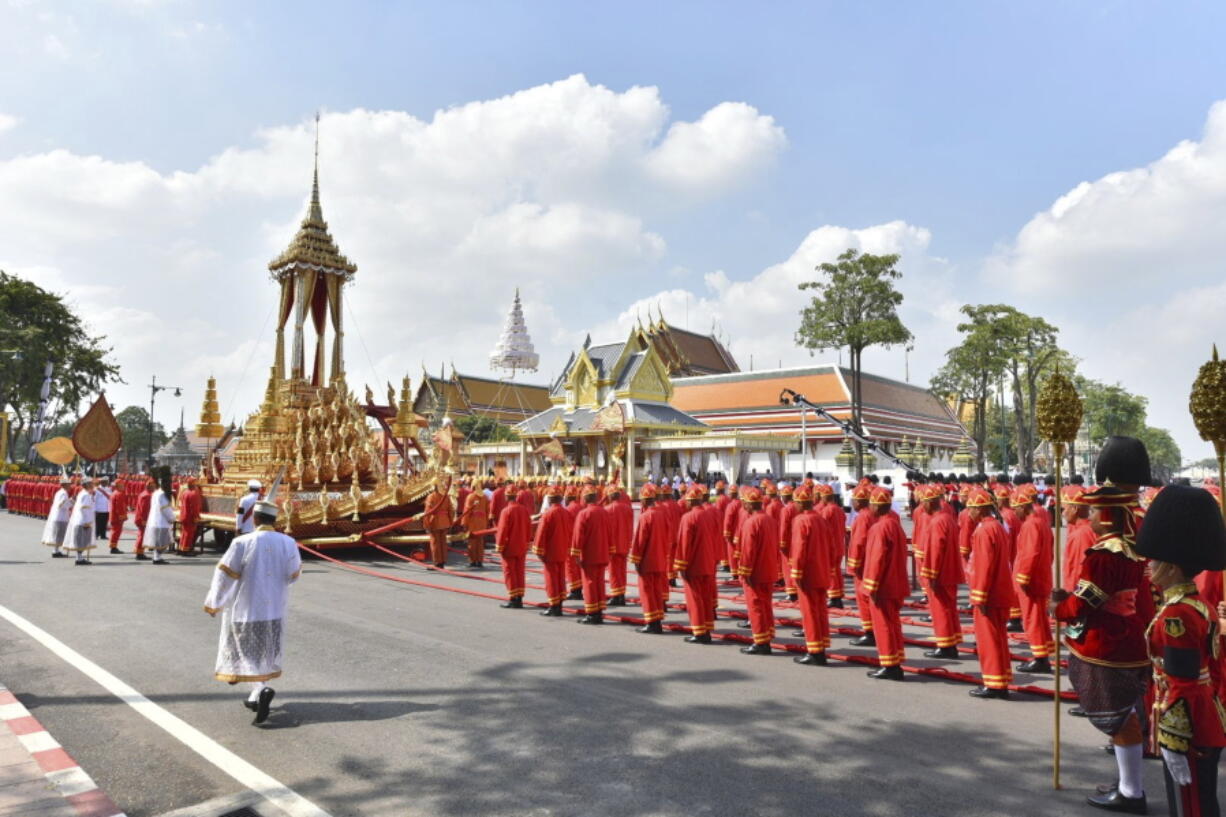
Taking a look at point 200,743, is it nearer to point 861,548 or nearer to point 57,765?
point 57,765

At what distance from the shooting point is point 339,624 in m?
8.66

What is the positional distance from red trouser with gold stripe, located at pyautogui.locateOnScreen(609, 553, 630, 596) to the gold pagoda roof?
43.6 feet

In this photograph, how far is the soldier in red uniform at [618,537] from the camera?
33.6 ft

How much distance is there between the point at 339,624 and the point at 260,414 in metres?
11.2

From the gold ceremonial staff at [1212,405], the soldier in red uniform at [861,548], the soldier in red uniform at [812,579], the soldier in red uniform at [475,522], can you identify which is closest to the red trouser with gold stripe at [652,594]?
the soldier in red uniform at [812,579]

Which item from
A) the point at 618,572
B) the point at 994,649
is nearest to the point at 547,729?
the point at 994,649

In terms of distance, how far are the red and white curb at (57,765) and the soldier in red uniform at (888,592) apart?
18.9 feet

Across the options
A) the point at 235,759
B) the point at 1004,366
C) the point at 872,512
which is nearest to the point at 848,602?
the point at 872,512

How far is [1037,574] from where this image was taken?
22.6ft

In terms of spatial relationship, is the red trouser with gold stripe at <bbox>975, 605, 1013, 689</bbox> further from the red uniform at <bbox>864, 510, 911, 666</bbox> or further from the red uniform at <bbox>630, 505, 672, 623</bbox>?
the red uniform at <bbox>630, 505, 672, 623</bbox>

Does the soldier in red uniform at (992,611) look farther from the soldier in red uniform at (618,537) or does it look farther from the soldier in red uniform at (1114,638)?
the soldier in red uniform at (618,537)

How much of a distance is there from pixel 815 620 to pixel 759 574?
73 cm

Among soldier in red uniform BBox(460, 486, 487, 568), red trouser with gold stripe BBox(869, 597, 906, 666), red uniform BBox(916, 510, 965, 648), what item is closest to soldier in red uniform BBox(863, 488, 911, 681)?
red trouser with gold stripe BBox(869, 597, 906, 666)

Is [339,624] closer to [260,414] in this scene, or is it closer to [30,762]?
[30,762]
